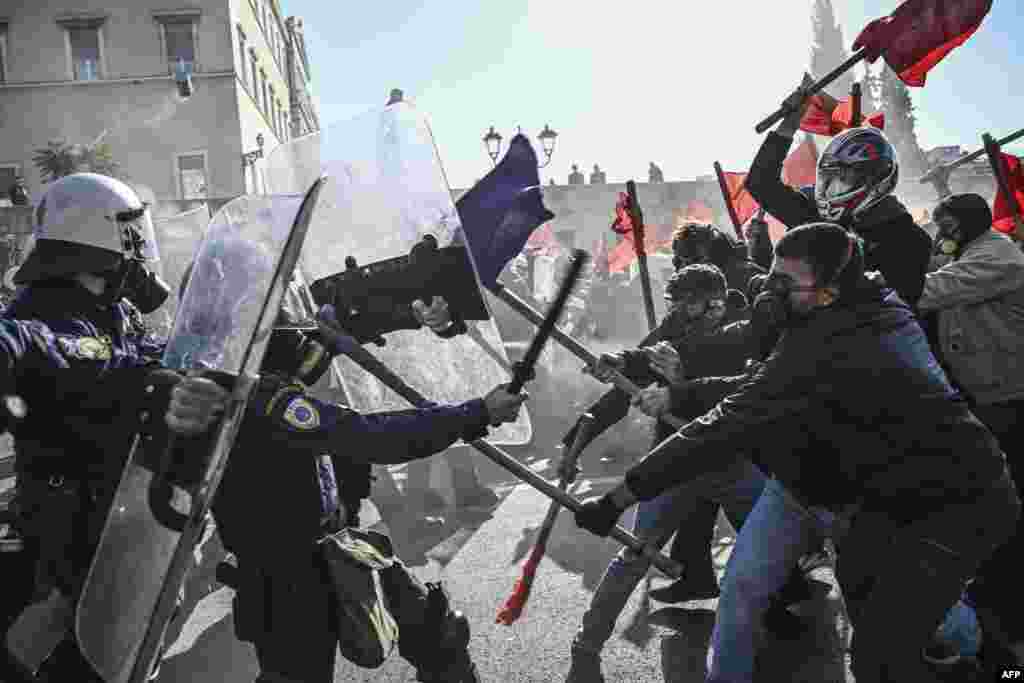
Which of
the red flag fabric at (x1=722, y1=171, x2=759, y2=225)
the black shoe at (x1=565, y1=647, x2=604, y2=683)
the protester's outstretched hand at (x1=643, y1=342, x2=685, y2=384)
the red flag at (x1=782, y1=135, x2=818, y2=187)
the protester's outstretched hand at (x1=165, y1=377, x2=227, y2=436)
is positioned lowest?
the black shoe at (x1=565, y1=647, x2=604, y2=683)

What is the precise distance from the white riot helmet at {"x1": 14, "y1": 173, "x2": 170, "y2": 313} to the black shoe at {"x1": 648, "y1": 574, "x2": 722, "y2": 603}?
308cm

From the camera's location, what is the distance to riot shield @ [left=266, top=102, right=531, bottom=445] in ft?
8.00

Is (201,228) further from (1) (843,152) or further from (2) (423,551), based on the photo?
(1) (843,152)

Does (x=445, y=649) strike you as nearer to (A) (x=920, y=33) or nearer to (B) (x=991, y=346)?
(B) (x=991, y=346)

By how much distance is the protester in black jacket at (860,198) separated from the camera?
3156 mm

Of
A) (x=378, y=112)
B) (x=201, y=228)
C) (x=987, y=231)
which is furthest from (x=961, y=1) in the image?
(x=201, y=228)

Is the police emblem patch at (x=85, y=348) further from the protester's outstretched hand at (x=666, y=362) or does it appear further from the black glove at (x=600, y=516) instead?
the protester's outstretched hand at (x=666, y=362)

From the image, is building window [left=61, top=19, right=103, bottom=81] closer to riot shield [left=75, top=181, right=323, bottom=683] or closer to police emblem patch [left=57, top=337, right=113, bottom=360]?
police emblem patch [left=57, top=337, right=113, bottom=360]

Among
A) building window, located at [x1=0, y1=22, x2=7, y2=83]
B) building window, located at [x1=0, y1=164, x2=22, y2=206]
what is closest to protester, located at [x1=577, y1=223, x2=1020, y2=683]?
building window, located at [x1=0, y1=164, x2=22, y2=206]

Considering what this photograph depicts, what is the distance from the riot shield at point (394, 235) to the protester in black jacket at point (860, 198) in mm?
1626

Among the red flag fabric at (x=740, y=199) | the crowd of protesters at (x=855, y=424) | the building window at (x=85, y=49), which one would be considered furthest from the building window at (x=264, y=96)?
the crowd of protesters at (x=855, y=424)

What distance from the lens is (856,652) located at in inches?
89.1

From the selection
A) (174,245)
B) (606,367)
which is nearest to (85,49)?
(174,245)

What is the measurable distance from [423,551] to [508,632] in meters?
1.65
